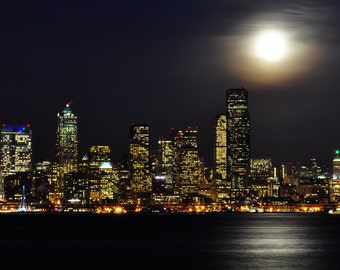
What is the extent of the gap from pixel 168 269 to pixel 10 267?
18416mm

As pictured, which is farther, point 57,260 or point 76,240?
point 76,240

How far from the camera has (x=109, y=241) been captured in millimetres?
163375

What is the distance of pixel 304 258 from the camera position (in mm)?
125125

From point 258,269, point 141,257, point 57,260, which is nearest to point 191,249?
point 141,257

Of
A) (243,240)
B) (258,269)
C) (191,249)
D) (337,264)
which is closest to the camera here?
(258,269)

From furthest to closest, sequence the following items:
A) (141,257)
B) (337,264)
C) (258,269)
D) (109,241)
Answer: (109,241)
(141,257)
(337,264)
(258,269)

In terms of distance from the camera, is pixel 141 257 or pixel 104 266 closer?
pixel 104 266

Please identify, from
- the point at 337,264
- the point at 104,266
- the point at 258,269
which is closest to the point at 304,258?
the point at 337,264

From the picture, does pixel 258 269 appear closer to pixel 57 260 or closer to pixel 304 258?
pixel 304 258

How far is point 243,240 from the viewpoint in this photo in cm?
17425

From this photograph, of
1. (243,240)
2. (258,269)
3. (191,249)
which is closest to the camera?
(258,269)

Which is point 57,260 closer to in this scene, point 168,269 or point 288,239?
point 168,269

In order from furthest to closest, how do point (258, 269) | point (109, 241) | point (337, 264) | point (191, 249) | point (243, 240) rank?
point (243, 240)
point (109, 241)
point (191, 249)
point (337, 264)
point (258, 269)

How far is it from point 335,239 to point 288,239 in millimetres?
9759
